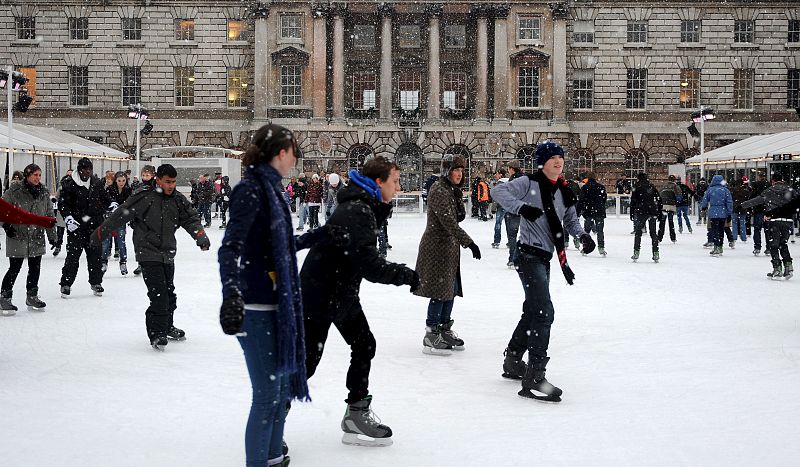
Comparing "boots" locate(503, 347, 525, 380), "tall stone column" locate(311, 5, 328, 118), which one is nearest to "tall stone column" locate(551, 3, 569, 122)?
"tall stone column" locate(311, 5, 328, 118)

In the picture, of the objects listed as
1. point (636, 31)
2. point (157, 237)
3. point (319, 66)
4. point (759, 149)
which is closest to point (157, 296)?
point (157, 237)

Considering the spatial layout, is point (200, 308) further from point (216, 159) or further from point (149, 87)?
point (149, 87)

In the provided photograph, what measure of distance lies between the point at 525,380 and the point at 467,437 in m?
1.13

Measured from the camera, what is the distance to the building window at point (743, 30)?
43656 mm

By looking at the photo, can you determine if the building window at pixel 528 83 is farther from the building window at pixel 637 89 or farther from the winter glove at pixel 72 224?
the winter glove at pixel 72 224

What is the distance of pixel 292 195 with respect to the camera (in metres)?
29.5

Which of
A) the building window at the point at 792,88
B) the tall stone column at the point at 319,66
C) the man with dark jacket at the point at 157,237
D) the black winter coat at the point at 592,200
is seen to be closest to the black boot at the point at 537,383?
the man with dark jacket at the point at 157,237

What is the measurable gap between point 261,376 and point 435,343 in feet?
13.4

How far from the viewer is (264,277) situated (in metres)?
4.06

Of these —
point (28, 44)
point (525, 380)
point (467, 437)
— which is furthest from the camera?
point (28, 44)

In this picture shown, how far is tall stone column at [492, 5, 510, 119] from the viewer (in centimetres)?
4375

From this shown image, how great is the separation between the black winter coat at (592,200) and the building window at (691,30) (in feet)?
90.2

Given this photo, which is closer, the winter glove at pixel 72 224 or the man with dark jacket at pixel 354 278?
the man with dark jacket at pixel 354 278

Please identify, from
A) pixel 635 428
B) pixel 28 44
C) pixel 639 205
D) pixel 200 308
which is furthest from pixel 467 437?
pixel 28 44
